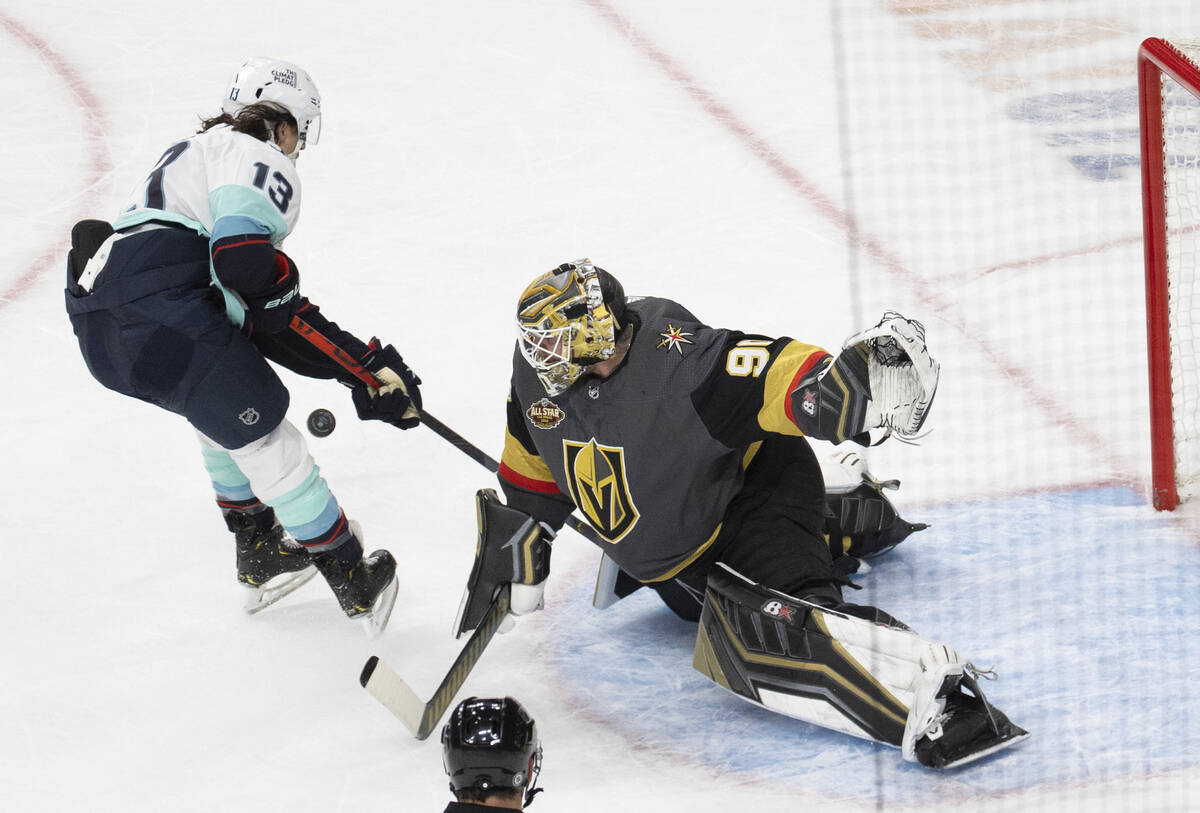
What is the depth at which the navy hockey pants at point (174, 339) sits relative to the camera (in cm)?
298

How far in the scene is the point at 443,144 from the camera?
5.75 m

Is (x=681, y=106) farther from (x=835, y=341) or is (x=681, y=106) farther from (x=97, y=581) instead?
(x=97, y=581)

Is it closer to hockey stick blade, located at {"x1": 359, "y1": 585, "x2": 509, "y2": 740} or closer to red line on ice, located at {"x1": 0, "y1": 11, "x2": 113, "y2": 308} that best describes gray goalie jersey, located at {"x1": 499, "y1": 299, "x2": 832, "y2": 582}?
hockey stick blade, located at {"x1": 359, "y1": 585, "x2": 509, "y2": 740}

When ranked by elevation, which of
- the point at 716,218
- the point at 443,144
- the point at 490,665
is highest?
the point at 443,144

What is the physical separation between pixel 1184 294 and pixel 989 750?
70.7 inches

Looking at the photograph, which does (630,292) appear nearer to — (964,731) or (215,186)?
(215,186)

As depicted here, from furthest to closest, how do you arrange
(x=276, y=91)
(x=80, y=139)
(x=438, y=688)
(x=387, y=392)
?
(x=80, y=139), (x=387, y=392), (x=276, y=91), (x=438, y=688)

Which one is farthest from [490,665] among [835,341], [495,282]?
[495,282]

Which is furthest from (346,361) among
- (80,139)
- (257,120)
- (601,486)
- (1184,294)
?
(80,139)

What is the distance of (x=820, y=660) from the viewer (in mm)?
2631

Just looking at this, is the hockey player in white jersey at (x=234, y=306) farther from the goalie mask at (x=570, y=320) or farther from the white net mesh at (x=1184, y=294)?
the white net mesh at (x=1184, y=294)

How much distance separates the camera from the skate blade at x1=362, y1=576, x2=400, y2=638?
10.7 feet

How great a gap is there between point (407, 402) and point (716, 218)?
2086 millimetres

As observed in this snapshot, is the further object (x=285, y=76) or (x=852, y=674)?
(x=285, y=76)
